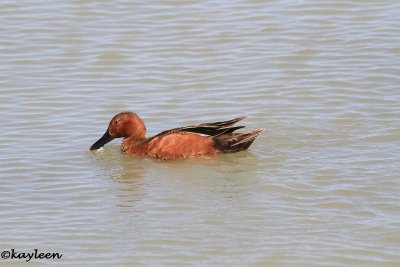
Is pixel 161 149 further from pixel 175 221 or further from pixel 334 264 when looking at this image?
pixel 334 264

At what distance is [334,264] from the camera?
7219 millimetres

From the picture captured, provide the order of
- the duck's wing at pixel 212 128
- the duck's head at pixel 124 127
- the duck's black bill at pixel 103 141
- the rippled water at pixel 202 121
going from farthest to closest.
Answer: the duck's head at pixel 124 127 → the duck's black bill at pixel 103 141 → the duck's wing at pixel 212 128 → the rippled water at pixel 202 121

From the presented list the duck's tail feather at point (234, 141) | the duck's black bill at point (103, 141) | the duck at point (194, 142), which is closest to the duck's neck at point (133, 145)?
the duck at point (194, 142)

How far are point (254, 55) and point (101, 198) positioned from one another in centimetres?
454

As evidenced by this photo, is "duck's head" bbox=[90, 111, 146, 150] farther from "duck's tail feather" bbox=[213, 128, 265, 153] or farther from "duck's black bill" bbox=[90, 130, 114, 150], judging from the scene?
"duck's tail feather" bbox=[213, 128, 265, 153]

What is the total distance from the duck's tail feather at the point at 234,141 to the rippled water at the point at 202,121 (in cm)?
10

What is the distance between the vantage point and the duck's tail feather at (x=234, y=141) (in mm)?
9969

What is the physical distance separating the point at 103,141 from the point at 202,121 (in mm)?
1158

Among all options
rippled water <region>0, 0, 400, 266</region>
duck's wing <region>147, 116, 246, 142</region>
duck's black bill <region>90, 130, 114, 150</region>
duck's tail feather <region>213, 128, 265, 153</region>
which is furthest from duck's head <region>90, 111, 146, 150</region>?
duck's tail feather <region>213, 128, 265, 153</region>

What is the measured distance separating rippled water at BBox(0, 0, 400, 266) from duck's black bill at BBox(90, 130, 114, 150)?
98mm

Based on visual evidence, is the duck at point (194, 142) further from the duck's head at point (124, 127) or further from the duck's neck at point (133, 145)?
the duck's head at point (124, 127)

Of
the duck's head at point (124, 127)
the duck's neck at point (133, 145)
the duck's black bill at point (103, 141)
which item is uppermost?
the duck's head at point (124, 127)

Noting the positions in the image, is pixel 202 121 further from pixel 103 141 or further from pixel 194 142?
pixel 103 141

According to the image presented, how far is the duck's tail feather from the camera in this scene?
9.97m
